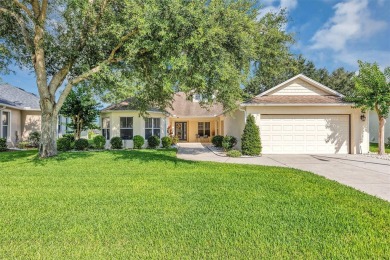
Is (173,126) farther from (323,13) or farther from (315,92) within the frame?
(323,13)

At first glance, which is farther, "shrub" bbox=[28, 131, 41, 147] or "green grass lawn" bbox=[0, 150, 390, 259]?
"shrub" bbox=[28, 131, 41, 147]

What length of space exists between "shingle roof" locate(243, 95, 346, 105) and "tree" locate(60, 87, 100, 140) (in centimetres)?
1219

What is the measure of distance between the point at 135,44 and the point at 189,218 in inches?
281

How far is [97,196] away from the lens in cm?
579

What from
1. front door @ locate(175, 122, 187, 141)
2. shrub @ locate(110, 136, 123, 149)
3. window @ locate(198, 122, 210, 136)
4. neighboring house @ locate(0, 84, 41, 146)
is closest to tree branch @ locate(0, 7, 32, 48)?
neighboring house @ locate(0, 84, 41, 146)

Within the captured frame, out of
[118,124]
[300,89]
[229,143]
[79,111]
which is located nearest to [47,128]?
[118,124]

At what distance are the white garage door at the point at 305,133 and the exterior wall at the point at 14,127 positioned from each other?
59.0 ft

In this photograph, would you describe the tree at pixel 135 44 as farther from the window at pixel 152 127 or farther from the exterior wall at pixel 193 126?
the exterior wall at pixel 193 126

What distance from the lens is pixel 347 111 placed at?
49.1 ft

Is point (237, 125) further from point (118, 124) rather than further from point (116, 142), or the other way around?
point (118, 124)

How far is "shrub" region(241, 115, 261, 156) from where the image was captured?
46.5ft

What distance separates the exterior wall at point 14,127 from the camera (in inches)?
730

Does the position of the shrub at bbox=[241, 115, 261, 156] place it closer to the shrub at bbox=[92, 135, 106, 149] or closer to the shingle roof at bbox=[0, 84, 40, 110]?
the shrub at bbox=[92, 135, 106, 149]

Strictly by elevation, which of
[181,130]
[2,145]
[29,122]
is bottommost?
[2,145]
